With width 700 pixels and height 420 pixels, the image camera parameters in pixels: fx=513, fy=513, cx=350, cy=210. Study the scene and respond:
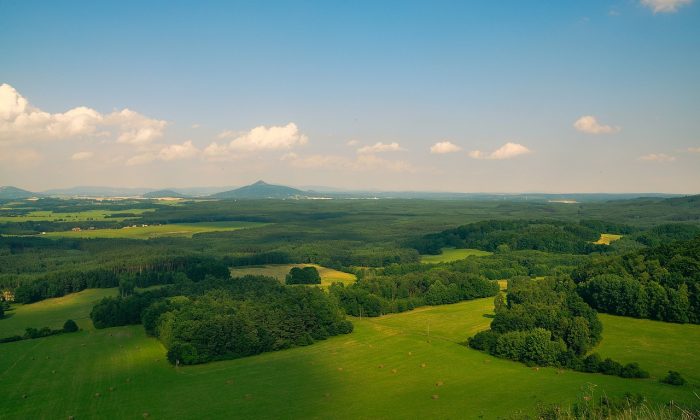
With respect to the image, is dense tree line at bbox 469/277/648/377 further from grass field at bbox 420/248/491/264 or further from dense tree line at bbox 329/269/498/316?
grass field at bbox 420/248/491/264

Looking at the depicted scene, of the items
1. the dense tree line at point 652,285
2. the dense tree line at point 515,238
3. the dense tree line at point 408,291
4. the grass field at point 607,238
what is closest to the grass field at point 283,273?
the dense tree line at point 408,291

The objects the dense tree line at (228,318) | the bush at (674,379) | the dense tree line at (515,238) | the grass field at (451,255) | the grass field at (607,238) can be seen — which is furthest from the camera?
the grass field at (607,238)

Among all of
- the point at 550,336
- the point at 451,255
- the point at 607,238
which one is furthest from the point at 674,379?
the point at 607,238

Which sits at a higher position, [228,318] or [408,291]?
[228,318]

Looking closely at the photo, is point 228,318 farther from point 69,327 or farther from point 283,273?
point 283,273

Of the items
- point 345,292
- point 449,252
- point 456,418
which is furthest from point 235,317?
point 449,252

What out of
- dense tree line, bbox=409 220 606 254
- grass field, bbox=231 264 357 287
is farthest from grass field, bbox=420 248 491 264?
grass field, bbox=231 264 357 287

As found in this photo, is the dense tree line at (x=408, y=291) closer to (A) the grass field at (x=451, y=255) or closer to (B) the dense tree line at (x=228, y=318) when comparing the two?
(B) the dense tree line at (x=228, y=318)

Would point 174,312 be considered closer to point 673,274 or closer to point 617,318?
point 617,318

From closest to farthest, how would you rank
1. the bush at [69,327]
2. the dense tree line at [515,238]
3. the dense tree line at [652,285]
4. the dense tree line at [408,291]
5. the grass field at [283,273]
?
1. the dense tree line at [652,285]
2. the bush at [69,327]
3. the dense tree line at [408,291]
4. the grass field at [283,273]
5. the dense tree line at [515,238]
